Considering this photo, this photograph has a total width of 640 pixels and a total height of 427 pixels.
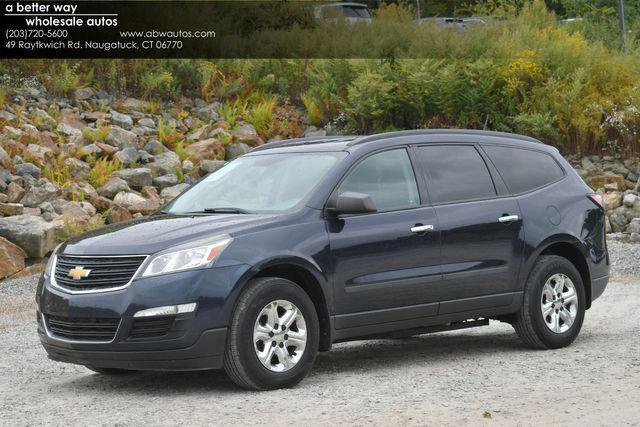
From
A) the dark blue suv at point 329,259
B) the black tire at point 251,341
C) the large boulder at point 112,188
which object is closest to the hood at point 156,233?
the dark blue suv at point 329,259

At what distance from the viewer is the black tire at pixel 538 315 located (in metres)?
9.23

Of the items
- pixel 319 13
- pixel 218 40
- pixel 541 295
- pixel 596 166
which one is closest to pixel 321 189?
pixel 541 295

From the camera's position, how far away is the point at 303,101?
21406mm

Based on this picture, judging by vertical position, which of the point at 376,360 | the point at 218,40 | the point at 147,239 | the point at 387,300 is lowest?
the point at 376,360

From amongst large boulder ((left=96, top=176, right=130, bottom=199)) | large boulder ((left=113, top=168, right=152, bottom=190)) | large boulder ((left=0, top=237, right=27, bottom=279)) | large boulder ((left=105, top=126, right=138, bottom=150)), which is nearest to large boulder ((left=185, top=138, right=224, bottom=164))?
large boulder ((left=105, top=126, right=138, bottom=150))

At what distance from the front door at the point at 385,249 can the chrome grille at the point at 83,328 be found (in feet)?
5.25

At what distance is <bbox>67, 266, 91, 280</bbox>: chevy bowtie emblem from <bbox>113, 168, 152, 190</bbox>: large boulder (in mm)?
10181

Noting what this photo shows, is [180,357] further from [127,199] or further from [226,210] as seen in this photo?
[127,199]

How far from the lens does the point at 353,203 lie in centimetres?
793

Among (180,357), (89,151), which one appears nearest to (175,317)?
(180,357)

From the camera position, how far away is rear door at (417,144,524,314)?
8.69 metres

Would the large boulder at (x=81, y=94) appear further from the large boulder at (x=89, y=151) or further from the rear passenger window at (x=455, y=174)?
the rear passenger window at (x=455, y=174)

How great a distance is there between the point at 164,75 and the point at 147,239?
13.6 metres

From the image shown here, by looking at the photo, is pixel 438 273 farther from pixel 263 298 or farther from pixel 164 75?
pixel 164 75
